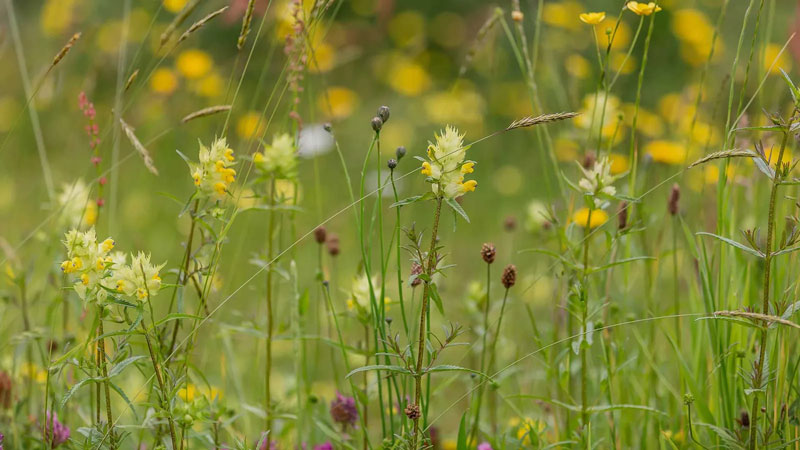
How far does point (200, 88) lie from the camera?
149 inches

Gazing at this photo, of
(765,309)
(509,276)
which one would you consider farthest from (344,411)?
(765,309)

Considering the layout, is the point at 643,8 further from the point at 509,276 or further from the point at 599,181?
the point at 509,276

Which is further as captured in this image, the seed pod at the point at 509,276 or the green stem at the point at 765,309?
the seed pod at the point at 509,276

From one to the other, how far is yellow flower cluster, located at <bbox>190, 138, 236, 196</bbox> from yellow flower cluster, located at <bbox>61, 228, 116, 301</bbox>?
0.55ft

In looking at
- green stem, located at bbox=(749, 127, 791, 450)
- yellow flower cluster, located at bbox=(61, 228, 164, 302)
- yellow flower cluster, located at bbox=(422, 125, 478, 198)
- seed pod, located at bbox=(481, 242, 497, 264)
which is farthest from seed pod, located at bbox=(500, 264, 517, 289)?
yellow flower cluster, located at bbox=(61, 228, 164, 302)

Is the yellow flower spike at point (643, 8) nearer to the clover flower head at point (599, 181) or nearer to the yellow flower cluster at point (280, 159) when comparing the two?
the clover flower head at point (599, 181)

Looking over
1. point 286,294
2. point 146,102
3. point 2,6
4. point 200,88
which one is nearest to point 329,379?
point 286,294

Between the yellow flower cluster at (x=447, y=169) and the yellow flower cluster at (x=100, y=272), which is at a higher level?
the yellow flower cluster at (x=447, y=169)

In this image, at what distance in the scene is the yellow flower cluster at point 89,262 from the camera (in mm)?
1092

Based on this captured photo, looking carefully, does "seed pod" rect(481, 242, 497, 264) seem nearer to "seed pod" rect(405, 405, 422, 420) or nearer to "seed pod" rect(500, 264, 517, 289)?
"seed pod" rect(500, 264, 517, 289)

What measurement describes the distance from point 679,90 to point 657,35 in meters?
0.32

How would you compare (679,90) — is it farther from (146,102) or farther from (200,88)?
(146,102)

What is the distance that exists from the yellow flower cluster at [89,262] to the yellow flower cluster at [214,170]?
17 centimetres

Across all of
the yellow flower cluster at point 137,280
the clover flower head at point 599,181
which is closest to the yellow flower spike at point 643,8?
the clover flower head at point 599,181
